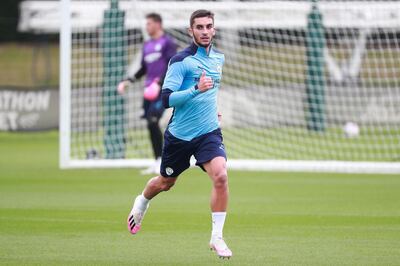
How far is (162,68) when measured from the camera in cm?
1684

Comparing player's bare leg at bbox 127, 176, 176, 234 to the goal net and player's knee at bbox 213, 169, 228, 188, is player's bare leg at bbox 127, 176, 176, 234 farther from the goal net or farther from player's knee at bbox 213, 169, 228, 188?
the goal net

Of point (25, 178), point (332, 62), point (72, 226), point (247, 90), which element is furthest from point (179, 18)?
point (72, 226)

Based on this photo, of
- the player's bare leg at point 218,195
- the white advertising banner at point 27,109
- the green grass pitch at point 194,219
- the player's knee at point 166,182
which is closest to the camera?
the player's bare leg at point 218,195

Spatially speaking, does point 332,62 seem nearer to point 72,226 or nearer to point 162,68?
point 162,68

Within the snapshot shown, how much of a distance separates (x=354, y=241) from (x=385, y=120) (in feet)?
44.9

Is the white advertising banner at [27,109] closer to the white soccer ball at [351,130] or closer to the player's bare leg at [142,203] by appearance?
the white soccer ball at [351,130]

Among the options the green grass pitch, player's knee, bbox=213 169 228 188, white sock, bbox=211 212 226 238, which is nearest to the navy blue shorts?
player's knee, bbox=213 169 228 188

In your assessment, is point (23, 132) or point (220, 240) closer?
point (220, 240)

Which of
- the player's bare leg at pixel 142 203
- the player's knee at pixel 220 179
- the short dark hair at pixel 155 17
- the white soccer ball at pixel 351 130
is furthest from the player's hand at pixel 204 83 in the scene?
the white soccer ball at pixel 351 130

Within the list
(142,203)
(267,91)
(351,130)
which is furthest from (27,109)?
(142,203)

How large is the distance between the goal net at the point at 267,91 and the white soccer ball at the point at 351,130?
90mm

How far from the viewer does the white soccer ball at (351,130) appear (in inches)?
926

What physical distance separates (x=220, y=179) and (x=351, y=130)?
14740 mm

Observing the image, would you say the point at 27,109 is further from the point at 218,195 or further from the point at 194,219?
the point at 218,195
